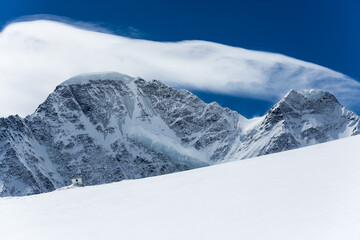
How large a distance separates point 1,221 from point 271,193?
10810 mm

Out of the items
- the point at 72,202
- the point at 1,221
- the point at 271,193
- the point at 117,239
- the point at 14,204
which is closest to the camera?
the point at 117,239

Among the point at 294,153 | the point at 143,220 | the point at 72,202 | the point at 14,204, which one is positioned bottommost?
the point at 14,204

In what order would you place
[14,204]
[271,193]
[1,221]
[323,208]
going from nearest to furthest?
1. [323,208]
2. [271,193]
3. [1,221]
4. [14,204]

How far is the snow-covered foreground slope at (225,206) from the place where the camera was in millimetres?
12359

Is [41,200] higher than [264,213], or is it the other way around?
[264,213]

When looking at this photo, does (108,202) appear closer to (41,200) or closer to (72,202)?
(72,202)

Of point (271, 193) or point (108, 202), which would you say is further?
point (108, 202)

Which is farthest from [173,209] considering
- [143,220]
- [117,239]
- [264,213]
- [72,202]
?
[72,202]

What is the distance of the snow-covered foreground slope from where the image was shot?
12.4 metres

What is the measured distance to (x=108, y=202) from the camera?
1938 cm

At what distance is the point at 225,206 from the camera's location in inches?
591

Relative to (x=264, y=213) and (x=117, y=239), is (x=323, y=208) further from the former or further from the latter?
(x=117, y=239)

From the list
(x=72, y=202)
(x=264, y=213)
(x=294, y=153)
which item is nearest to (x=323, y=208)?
(x=264, y=213)

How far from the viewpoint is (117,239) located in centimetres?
1390
